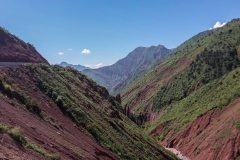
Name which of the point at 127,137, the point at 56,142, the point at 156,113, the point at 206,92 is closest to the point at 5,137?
the point at 56,142

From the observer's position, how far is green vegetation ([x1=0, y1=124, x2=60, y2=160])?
17250mm

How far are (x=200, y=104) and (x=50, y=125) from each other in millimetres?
61877

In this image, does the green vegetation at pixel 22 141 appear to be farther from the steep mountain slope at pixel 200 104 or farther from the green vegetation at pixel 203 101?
the green vegetation at pixel 203 101

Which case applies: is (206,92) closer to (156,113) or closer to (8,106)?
(156,113)

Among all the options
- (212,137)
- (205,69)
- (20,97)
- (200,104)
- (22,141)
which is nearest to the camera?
(22,141)

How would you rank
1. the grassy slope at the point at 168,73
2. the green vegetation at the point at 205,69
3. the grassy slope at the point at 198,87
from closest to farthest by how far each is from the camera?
the grassy slope at the point at 198,87 → the green vegetation at the point at 205,69 → the grassy slope at the point at 168,73

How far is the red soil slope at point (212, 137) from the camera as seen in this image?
186 feet

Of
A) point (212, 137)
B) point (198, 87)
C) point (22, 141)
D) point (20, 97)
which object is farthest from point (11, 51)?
point (198, 87)

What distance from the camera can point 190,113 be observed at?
82.2 meters

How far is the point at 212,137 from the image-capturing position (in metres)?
62.5

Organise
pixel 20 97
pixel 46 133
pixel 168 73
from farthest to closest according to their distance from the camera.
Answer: pixel 168 73, pixel 20 97, pixel 46 133

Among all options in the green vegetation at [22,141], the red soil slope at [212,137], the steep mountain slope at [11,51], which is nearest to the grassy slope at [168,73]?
the red soil slope at [212,137]

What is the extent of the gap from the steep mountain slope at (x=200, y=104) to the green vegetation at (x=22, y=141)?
41524 millimetres

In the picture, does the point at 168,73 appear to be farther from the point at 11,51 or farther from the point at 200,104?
the point at 11,51
